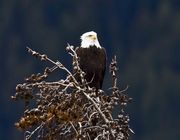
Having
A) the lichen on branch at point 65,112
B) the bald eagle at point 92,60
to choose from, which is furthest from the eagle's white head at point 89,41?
the lichen on branch at point 65,112

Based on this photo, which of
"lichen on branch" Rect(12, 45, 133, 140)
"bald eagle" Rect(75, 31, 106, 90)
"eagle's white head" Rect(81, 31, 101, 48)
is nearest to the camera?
"lichen on branch" Rect(12, 45, 133, 140)

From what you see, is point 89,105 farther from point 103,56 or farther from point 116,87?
point 103,56

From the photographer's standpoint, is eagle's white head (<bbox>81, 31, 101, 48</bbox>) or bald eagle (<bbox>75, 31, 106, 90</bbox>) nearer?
bald eagle (<bbox>75, 31, 106, 90</bbox>)

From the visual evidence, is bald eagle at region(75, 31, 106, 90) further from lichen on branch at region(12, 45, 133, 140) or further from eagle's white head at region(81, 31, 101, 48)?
lichen on branch at region(12, 45, 133, 140)

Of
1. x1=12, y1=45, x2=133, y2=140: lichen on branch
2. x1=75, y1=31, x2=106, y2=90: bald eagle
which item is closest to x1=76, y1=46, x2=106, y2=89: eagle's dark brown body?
x1=75, y1=31, x2=106, y2=90: bald eagle

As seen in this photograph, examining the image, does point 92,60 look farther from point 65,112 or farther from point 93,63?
point 65,112

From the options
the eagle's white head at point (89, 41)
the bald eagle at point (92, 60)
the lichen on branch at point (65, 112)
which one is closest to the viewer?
the lichen on branch at point (65, 112)

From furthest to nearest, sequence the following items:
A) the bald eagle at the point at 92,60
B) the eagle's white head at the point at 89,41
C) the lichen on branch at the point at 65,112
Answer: the eagle's white head at the point at 89,41, the bald eagle at the point at 92,60, the lichen on branch at the point at 65,112

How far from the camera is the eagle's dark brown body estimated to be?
685 centimetres

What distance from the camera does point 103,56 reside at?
23.0 feet

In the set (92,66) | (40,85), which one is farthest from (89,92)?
(92,66)

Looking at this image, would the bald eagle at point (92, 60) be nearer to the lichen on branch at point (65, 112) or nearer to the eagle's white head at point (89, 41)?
the eagle's white head at point (89, 41)

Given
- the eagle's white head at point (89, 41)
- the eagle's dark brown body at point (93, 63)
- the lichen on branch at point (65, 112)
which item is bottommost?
the lichen on branch at point (65, 112)

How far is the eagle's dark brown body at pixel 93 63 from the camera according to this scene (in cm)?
685
